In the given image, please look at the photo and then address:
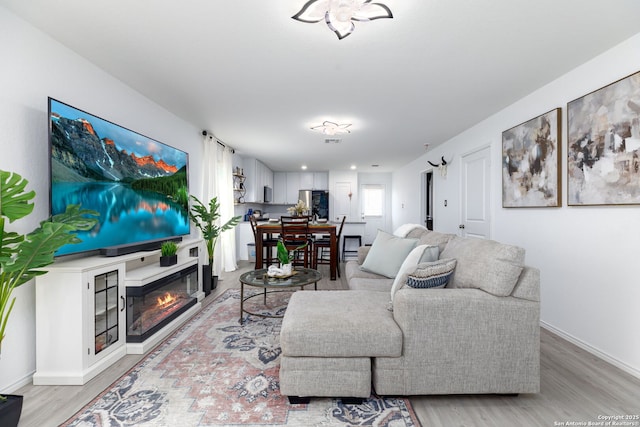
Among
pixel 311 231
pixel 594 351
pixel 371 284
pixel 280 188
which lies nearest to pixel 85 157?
pixel 371 284

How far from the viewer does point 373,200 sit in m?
9.00

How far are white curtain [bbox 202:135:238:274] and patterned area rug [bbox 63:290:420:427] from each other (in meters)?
2.49

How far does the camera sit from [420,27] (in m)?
1.93

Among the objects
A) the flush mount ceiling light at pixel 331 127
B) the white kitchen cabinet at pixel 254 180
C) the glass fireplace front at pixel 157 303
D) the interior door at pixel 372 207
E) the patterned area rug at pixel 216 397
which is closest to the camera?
the patterned area rug at pixel 216 397

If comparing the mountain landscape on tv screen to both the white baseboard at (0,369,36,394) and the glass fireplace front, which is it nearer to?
the glass fireplace front

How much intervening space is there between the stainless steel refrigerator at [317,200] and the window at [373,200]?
1.19 m

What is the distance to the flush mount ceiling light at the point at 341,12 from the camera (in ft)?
5.32

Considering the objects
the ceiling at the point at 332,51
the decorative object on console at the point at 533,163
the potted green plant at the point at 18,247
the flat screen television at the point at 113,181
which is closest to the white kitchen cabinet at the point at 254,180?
the ceiling at the point at 332,51

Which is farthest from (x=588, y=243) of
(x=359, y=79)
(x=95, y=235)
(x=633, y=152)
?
(x=95, y=235)

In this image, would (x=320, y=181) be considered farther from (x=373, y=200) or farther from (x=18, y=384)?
(x=18, y=384)

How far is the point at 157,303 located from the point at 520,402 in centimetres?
281

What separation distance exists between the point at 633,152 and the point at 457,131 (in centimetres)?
255

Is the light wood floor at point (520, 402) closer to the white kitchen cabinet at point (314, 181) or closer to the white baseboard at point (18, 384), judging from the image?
the white baseboard at point (18, 384)

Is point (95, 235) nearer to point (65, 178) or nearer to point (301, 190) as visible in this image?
point (65, 178)
